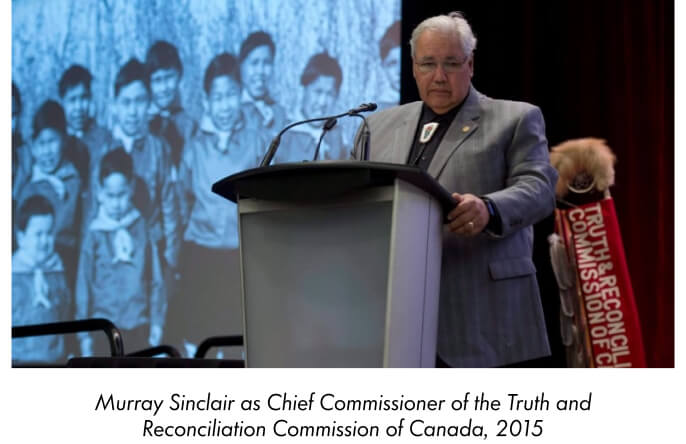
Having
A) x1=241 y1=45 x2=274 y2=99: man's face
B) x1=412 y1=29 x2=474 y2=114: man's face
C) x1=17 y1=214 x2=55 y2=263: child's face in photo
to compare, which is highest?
x1=241 y1=45 x2=274 y2=99: man's face

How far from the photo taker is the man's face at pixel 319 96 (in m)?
4.17

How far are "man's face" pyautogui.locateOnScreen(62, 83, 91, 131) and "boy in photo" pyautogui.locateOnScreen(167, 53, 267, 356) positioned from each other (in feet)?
2.54

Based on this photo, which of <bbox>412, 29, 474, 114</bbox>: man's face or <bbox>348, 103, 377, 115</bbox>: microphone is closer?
<bbox>348, 103, 377, 115</bbox>: microphone

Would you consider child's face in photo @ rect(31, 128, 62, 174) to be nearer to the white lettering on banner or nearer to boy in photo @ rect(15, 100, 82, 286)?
boy in photo @ rect(15, 100, 82, 286)

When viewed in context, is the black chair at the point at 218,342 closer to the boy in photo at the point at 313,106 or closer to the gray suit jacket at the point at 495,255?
the boy in photo at the point at 313,106

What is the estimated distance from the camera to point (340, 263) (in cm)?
151

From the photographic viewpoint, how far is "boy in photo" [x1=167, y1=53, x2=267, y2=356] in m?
4.29

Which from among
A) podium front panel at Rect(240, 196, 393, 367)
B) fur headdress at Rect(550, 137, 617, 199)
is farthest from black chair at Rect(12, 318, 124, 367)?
fur headdress at Rect(550, 137, 617, 199)

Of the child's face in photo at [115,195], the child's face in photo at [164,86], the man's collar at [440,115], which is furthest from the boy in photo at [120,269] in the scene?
the man's collar at [440,115]

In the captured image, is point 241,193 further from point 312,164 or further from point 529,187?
point 529,187

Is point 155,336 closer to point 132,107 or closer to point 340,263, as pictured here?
point 132,107

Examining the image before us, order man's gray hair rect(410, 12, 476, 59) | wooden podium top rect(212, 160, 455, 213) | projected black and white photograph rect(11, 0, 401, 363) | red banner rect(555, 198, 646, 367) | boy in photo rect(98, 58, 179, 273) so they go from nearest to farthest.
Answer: wooden podium top rect(212, 160, 455, 213) → man's gray hair rect(410, 12, 476, 59) → red banner rect(555, 198, 646, 367) → projected black and white photograph rect(11, 0, 401, 363) → boy in photo rect(98, 58, 179, 273)

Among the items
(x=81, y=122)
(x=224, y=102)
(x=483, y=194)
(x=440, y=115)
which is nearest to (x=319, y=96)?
(x=224, y=102)
